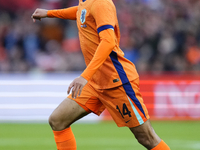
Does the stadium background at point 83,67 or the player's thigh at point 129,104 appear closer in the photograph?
the player's thigh at point 129,104

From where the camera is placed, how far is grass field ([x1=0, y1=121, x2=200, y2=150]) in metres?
5.85

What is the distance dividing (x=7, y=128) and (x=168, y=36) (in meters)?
4.91

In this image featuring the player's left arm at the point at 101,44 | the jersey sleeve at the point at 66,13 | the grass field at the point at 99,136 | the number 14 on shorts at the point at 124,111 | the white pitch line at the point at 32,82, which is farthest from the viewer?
the white pitch line at the point at 32,82

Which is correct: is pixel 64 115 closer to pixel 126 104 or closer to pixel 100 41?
pixel 126 104

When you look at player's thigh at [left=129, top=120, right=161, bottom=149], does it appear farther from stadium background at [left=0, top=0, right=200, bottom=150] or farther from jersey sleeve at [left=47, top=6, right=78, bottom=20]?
stadium background at [left=0, top=0, right=200, bottom=150]

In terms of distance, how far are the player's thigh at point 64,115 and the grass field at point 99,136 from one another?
6.19 feet

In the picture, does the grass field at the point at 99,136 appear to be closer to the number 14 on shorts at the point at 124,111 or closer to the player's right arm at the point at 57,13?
the number 14 on shorts at the point at 124,111

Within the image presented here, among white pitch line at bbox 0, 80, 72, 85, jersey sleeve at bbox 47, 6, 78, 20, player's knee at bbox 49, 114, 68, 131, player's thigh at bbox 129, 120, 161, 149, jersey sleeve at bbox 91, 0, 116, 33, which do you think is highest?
jersey sleeve at bbox 47, 6, 78, 20

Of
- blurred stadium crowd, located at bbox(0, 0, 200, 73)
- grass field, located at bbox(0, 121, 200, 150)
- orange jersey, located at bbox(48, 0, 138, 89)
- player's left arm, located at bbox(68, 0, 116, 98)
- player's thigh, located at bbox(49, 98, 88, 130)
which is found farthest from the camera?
blurred stadium crowd, located at bbox(0, 0, 200, 73)

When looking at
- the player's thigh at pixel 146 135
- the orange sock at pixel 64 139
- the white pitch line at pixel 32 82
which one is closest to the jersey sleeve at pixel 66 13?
the orange sock at pixel 64 139

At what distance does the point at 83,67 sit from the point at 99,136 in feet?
11.1

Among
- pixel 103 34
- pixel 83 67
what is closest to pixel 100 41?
pixel 103 34

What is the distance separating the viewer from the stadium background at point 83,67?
711cm

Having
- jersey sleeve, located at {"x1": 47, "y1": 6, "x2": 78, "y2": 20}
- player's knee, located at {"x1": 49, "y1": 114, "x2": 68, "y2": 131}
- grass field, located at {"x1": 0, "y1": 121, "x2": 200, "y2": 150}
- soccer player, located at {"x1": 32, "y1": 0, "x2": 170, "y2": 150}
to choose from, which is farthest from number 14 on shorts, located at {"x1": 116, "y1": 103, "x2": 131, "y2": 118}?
grass field, located at {"x1": 0, "y1": 121, "x2": 200, "y2": 150}
